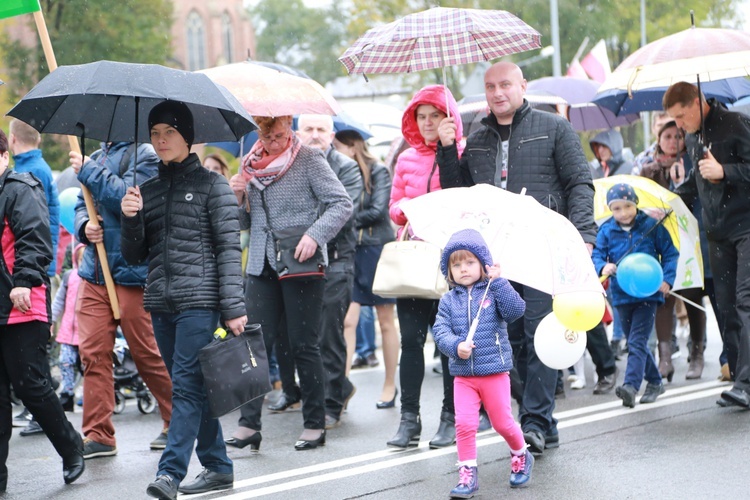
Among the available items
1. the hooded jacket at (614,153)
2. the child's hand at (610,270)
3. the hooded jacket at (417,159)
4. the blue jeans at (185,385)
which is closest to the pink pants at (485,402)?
the blue jeans at (185,385)

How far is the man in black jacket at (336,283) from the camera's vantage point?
8656 millimetres

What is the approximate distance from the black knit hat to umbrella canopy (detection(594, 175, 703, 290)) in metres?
4.10

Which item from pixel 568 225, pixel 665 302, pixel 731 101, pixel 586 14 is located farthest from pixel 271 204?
pixel 586 14

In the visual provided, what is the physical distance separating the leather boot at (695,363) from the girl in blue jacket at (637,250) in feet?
2.71

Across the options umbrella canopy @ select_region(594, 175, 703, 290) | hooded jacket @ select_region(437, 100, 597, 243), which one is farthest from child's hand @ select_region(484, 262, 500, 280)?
umbrella canopy @ select_region(594, 175, 703, 290)

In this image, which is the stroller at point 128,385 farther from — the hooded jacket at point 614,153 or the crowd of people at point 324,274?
the hooded jacket at point 614,153

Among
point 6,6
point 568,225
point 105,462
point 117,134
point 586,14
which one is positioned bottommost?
point 105,462

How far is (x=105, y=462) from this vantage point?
7.43 m

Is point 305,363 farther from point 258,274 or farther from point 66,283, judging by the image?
point 66,283

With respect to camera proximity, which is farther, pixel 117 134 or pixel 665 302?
pixel 665 302

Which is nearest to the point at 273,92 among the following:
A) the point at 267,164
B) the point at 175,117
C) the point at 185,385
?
the point at 267,164

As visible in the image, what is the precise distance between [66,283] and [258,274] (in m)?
3.26

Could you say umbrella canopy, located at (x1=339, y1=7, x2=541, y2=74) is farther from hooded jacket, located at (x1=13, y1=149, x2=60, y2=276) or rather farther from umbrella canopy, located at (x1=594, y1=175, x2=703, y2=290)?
hooded jacket, located at (x1=13, y1=149, x2=60, y2=276)

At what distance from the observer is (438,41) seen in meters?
7.59
